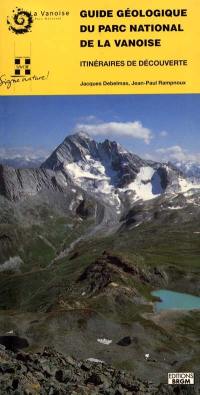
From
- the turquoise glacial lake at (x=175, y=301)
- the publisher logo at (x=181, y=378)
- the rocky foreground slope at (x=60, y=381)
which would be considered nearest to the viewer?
the rocky foreground slope at (x=60, y=381)

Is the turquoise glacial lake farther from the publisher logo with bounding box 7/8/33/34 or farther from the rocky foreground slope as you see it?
the publisher logo with bounding box 7/8/33/34

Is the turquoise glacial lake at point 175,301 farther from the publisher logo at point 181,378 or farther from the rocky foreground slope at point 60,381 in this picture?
the publisher logo at point 181,378

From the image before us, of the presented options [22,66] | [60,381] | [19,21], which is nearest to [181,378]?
[60,381]

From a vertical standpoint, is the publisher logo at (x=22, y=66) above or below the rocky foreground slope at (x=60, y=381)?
above

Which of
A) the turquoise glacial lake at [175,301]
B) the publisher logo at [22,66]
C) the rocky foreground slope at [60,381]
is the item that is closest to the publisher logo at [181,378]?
the rocky foreground slope at [60,381]

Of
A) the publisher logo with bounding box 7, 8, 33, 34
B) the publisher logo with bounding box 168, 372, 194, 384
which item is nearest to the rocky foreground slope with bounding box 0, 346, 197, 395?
the publisher logo with bounding box 168, 372, 194, 384

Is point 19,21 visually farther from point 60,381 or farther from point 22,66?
point 60,381

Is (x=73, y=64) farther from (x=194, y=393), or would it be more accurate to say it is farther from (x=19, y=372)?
(x=194, y=393)
